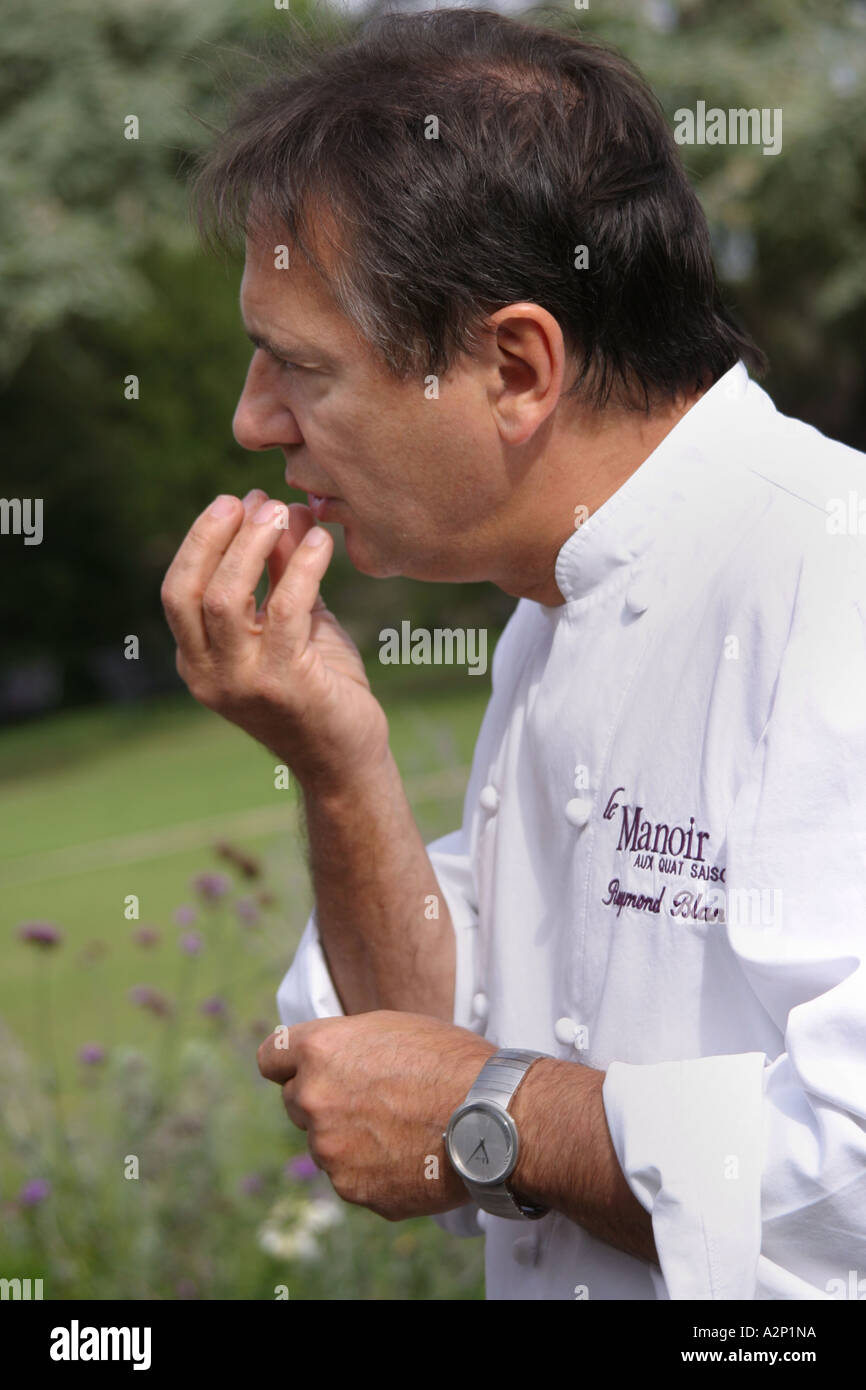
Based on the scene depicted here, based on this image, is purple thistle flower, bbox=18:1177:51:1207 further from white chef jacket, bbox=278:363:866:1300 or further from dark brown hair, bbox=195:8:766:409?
dark brown hair, bbox=195:8:766:409

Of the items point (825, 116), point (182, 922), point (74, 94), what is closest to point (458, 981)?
point (182, 922)

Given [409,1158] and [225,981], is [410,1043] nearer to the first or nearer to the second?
[409,1158]

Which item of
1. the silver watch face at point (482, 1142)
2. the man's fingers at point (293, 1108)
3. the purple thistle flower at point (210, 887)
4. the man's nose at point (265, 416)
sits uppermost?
the man's nose at point (265, 416)

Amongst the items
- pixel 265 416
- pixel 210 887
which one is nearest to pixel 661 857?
pixel 265 416

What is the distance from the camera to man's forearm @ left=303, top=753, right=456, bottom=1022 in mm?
2180

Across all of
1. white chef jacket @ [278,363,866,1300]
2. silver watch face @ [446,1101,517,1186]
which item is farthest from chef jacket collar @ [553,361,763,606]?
silver watch face @ [446,1101,517,1186]

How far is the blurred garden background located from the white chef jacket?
609 mm

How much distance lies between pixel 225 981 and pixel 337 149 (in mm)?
3980

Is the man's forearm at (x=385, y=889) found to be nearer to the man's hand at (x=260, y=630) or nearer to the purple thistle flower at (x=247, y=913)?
the man's hand at (x=260, y=630)

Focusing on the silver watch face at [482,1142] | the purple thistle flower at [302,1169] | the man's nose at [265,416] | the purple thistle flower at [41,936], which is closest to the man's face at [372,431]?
the man's nose at [265,416]

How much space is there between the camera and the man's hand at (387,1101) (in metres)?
1.76

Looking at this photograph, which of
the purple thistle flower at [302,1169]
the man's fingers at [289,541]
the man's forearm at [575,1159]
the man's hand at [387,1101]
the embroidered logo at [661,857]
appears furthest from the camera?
the purple thistle flower at [302,1169]

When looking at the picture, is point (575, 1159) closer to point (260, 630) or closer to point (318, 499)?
point (260, 630)

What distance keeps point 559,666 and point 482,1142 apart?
0.68 meters
